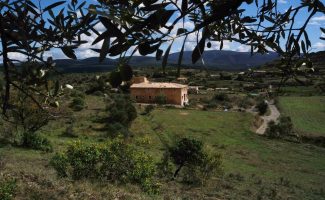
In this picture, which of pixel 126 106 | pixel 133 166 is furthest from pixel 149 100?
pixel 133 166

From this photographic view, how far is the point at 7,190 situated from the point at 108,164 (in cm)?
555

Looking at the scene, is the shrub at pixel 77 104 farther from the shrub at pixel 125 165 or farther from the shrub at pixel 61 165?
the shrub at pixel 61 165

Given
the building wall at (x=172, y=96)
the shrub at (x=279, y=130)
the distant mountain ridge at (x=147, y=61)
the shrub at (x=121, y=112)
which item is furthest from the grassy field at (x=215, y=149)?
the distant mountain ridge at (x=147, y=61)

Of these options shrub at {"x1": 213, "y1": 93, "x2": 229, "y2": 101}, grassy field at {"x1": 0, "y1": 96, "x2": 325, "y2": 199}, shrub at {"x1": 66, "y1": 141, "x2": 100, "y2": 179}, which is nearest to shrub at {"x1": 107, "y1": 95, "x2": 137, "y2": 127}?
grassy field at {"x1": 0, "y1": 96, "x2": 325, "y2": 199}

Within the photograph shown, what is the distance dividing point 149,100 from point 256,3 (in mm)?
47213

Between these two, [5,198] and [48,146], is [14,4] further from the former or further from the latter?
[48,146]

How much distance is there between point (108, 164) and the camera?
43.5 ft

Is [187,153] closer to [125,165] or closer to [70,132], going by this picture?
[125,165]

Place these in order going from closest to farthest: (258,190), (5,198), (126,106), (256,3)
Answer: (256,3)
(5,198)
(258,190)
(126,106)

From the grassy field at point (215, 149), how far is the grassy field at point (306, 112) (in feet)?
17.0

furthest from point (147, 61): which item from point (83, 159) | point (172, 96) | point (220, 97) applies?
point (220, 97)

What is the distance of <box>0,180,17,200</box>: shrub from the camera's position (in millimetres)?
7652

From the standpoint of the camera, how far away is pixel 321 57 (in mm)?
1901

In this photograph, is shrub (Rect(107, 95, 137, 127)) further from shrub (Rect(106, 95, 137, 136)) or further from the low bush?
the low bush
